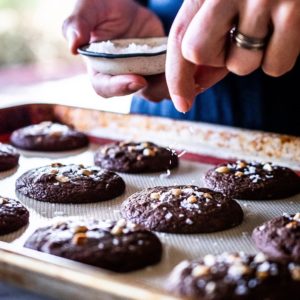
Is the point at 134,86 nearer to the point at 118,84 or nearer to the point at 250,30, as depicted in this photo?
the point at 118,84

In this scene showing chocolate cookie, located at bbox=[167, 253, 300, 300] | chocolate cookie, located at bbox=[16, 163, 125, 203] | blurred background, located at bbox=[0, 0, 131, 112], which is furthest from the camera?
blurred background, located at bbox=[0, 0, 131, 112]

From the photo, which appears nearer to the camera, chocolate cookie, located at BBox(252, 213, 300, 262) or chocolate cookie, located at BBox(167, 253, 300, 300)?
chocolate cookie, located at BBox(167, 253, 300, 300)

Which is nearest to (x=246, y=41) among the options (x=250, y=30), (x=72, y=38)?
(x=250, y=30)

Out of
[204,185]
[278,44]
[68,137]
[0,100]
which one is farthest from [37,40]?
[278,44]

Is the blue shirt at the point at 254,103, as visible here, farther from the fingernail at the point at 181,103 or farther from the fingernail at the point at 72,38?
the fingernail at the point at 181,103

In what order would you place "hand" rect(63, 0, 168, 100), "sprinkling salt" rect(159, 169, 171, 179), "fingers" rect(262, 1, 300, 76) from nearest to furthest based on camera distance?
"fingers" rect(262, 1, 300, 76) < "hand" rect(63, 0, 168, 100) < "sprinkling salt" rect(159, 169, 171, 179)

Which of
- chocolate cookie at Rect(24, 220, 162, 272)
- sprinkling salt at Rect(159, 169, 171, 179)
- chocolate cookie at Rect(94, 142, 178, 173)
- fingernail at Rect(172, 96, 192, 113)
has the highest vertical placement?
fingernail at Rect(172, 96, 192, 113)

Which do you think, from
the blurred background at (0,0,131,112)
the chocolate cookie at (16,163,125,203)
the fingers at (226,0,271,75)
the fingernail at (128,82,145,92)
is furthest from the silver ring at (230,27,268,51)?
the blurred background at (0,0,131,112)

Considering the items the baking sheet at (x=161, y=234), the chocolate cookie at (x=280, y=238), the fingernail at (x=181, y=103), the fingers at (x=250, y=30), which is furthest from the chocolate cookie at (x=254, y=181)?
the fingers at (x=250, y=30)

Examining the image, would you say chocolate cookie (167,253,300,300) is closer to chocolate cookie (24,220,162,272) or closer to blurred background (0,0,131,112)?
chocolate cookie (24,220,162,272)
